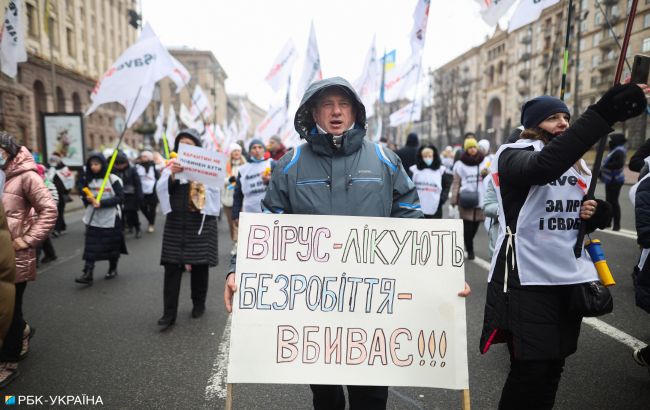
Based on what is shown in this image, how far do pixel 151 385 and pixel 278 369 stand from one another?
169 cm

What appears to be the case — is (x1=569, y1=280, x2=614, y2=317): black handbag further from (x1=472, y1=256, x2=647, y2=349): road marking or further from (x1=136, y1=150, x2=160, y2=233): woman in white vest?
(x1=136, y1=150, x2=160, y2=233): woman in white vest

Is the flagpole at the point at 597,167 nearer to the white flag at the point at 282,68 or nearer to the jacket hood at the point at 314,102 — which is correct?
the jacket hood at the point at 314,102

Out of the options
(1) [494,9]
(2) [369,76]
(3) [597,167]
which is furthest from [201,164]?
(2) [369,76]

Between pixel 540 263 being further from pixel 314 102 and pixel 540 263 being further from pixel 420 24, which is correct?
pixel 420 24

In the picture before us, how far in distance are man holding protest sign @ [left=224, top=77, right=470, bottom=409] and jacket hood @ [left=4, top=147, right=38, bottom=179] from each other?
2322 millimetres

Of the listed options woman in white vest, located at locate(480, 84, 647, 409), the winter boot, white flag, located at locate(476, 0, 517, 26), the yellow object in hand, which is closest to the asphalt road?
the winter boot

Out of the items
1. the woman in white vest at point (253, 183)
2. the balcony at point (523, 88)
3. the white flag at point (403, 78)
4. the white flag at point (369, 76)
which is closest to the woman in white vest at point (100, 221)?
the woman in white vest at point (253, 183)

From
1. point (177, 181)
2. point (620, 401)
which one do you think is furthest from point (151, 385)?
point (620, 401)

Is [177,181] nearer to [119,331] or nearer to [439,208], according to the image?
[119,331]

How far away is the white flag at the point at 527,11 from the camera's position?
4.27m

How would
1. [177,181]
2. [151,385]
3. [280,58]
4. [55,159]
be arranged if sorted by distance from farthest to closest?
[280,58] → [55,159] → [177,181] → [151,385]

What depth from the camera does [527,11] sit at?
14.7 ft

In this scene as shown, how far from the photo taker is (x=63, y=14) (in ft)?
98.5

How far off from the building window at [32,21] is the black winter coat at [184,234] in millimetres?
25665
